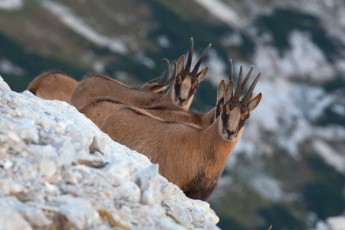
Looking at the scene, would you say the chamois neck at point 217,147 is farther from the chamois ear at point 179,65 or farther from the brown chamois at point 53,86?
the brown chamois at point 53,86

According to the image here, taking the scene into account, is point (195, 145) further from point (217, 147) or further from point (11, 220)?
point (11, 220)

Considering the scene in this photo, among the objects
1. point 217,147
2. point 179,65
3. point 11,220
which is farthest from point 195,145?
point 179,65

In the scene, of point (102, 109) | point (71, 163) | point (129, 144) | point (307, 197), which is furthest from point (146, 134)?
point (307, 197)

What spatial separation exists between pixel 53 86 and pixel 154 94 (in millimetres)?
5108

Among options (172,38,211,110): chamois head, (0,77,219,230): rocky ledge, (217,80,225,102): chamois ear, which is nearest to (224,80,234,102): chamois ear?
(217,80,225,102): chamois ear

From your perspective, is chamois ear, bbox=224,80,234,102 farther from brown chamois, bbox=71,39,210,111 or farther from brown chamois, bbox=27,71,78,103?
brown chamois, bbox=27,71,78,103

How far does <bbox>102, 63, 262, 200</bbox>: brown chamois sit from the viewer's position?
19453 millimetres

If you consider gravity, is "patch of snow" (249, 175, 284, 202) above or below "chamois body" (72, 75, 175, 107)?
above

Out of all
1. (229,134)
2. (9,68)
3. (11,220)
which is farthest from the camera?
(9,68)

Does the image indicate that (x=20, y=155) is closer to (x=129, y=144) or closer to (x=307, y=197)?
(x=129, y=144)

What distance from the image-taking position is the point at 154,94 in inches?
1222

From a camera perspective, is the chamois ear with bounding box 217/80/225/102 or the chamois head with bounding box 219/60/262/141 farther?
the chamois ear with bounding box 217/80/225/102

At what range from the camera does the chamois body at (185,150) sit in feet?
63.7

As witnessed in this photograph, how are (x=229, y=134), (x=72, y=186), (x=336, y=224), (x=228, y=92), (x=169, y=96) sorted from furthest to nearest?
(x=169, y=96), (x=336, y=224), (x=228, y=92), (x=229, y=134), (x=72, y=186)
